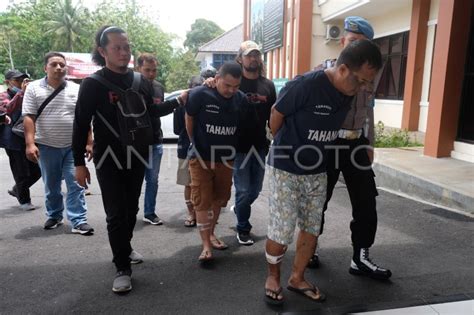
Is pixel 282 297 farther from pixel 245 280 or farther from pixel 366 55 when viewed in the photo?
pixel 366 55

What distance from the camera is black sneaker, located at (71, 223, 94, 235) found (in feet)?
13.6

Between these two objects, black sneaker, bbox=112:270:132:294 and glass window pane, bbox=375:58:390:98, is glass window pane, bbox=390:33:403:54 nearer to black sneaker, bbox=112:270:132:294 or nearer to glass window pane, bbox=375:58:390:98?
glass window pane, bbox=375:58:390:98

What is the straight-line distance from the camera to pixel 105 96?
9.80 ft

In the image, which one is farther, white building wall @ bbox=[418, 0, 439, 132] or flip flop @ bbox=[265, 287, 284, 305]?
white building wall @ bbox=[418, 0, 439, 132]

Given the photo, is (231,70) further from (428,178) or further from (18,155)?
(428,178)

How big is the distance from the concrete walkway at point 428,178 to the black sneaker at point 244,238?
9.05 ft

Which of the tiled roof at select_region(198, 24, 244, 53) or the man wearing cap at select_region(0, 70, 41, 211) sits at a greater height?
the tiled roof at select_region(198, 24, 244, 53)

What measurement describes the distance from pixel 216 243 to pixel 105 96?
5.56ft

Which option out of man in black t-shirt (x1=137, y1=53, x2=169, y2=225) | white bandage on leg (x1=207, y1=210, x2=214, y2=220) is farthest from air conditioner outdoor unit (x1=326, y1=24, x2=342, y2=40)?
white bandage on leg (x1=207, y1=210, x2=214, y2=220)

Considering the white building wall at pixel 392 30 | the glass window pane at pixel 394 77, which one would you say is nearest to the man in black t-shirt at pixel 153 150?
the white building wall at pixel 392 30

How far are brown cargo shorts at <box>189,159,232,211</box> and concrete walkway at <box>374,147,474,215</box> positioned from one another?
10.3 feet

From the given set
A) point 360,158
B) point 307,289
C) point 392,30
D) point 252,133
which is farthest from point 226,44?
point 307,289

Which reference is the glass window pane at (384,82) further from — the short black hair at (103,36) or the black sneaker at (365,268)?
the short black hair at (103,36)

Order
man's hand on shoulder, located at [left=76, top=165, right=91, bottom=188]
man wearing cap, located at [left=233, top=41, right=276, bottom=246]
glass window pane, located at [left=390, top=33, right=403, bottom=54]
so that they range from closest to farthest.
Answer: man's hand on shoulder, located at [left=76, top=165, right=91, bottom=188] < man wearing cap, located at [left=233, top=41, right=276, bottom=246] < glass window pane, located at [left=390, top=33, right=403, bottom=54]
